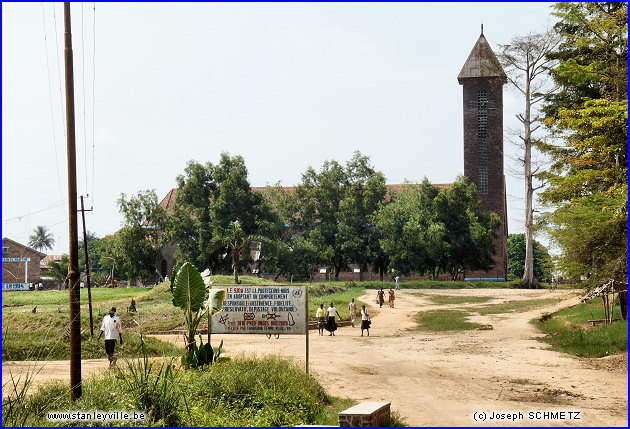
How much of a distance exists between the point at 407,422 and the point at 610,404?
513 cm

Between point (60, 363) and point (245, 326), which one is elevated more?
A: point (245, 326)

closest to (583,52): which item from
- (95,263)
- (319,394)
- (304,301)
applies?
(304,301)

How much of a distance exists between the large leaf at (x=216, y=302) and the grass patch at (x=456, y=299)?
2947 centimetres

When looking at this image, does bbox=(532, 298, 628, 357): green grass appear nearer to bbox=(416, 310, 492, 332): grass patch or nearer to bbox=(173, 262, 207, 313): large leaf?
bbox=(416, 310, 492, 332): grass patch

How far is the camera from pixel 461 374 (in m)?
19.4

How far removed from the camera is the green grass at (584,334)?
23281mm

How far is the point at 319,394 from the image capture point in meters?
15.0

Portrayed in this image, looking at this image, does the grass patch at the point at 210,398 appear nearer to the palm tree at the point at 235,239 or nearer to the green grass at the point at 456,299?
the green grass at the point at 456,299

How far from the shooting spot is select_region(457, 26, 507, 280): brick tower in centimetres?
7862

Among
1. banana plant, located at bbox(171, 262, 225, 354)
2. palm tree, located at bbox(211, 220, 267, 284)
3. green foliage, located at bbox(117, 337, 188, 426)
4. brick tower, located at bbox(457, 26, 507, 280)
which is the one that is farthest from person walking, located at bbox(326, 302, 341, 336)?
brick tower, located at bbox(457, 26, 507, 280)

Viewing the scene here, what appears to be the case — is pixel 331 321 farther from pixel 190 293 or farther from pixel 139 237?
pixel 139 237

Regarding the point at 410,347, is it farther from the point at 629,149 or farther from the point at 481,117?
the point at 481,117

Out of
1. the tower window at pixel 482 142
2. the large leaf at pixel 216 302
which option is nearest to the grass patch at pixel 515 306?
the large leaf at pixel 216 302

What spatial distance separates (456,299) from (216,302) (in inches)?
1271
